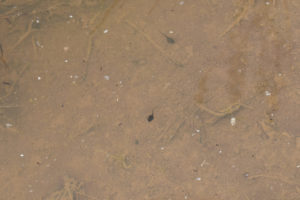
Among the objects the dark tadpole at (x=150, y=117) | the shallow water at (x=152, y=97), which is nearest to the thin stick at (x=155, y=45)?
the shallow water at (x=152, y=97)

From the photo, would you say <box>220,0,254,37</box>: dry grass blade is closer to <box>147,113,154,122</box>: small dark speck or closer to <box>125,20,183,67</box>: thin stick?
<box>125,20,183,67</box>: thin stick

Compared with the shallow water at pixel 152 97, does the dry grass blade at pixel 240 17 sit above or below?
above

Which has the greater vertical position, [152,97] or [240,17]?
[240,17]

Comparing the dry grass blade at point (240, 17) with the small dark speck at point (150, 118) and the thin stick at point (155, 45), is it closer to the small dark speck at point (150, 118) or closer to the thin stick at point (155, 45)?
the thin stick at point (155, 45)

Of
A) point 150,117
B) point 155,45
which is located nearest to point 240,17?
point 155,45

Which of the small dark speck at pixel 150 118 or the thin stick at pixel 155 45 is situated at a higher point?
the thin stick at pixel 155 45

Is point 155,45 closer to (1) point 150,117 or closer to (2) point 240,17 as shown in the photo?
(1) point 150,117

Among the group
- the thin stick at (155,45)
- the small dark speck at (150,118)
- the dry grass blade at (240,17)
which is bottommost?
the small dark speck at (150,118)

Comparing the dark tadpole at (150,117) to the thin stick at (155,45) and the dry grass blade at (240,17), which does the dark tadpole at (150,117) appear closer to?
the thin stick at (155,45)

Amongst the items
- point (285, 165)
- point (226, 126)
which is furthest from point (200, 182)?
point (285, 165)
